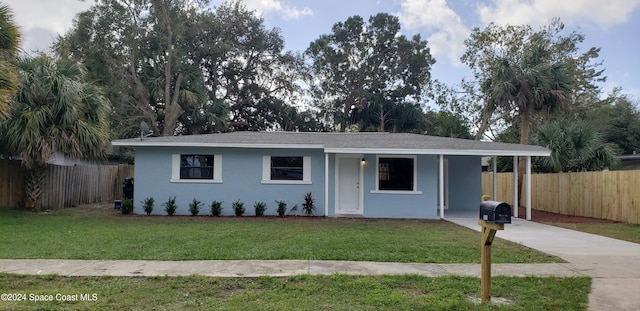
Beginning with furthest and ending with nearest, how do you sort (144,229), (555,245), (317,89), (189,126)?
(317,89) → (189,126) → (144,229) → (555,245)

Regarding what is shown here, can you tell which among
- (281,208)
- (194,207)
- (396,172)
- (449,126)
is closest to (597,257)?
(396,172)

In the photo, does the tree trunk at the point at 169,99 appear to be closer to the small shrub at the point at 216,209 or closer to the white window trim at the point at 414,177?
the small shrub at the point at 216,209

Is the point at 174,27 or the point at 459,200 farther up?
the point at 174,27

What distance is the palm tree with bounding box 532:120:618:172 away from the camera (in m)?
16.5

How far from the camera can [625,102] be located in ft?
91.6

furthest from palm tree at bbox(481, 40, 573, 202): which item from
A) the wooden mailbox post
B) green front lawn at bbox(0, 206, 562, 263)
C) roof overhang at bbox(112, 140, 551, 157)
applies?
the wooden mailbox post

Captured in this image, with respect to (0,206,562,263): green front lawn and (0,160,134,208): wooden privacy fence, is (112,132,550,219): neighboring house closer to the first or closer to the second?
(0,206,562,263): green front lawn

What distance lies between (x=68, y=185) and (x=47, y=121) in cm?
346

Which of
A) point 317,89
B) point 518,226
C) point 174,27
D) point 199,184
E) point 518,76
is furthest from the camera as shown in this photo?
point 317,89

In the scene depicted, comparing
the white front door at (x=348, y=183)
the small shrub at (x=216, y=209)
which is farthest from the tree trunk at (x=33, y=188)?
the white front door at (x=348, y=183)

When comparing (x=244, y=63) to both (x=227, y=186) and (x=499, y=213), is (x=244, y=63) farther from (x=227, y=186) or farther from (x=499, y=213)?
(x=499, y=213)

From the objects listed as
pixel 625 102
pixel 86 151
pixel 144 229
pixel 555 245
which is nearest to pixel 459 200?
pixel 555 245

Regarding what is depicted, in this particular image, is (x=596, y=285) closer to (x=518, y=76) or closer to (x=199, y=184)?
(x=199, y=184)

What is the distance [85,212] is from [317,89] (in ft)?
65.5
